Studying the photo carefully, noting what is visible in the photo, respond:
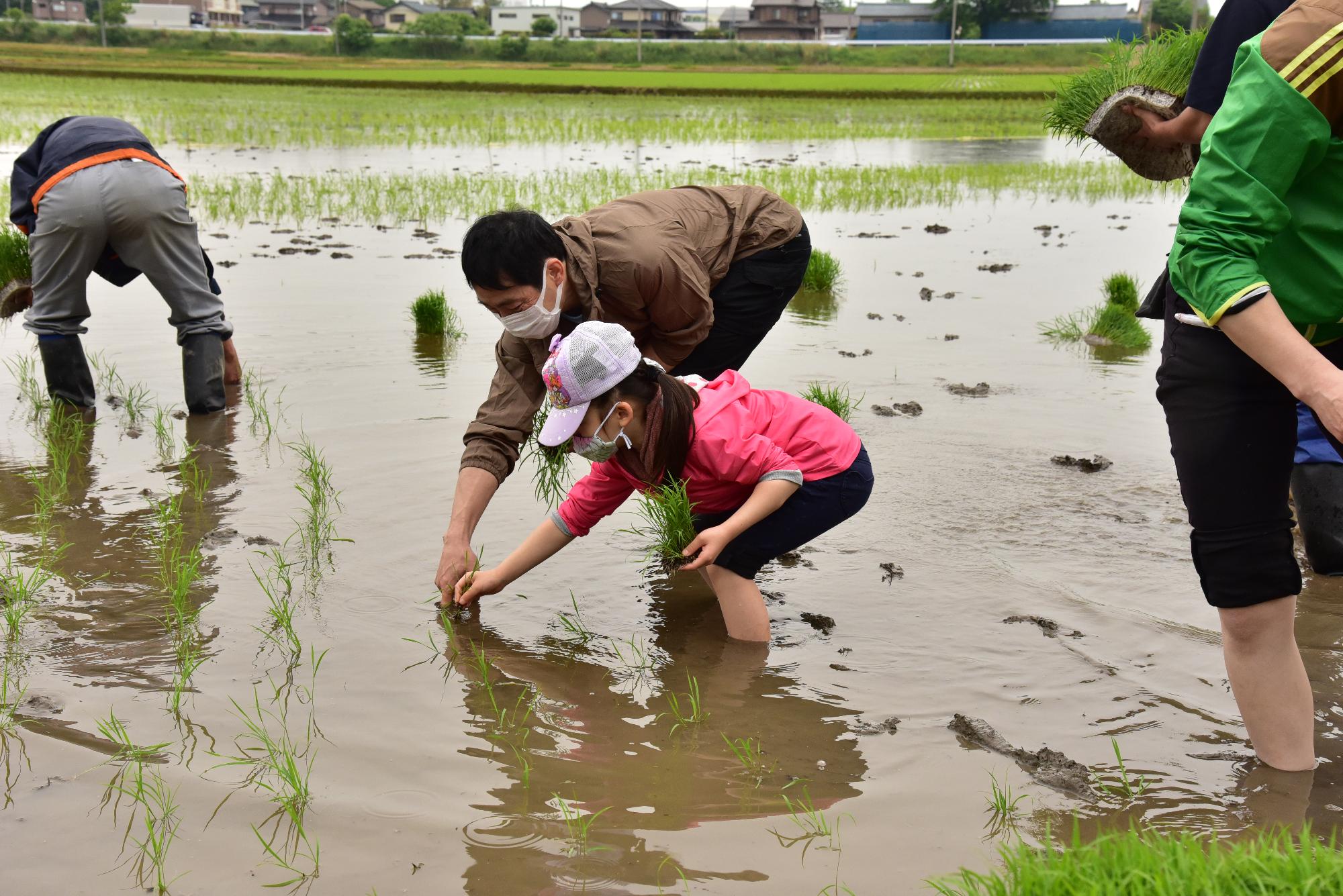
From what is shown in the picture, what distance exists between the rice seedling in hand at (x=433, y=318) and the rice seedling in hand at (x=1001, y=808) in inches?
189

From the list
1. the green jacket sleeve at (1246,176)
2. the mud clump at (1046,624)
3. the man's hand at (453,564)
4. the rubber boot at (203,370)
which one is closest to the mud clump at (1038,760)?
the mud clump at (1046,624)

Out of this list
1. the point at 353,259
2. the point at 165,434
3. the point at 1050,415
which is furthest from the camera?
the point at 353,259

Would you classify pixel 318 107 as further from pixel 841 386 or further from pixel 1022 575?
pixel 1022 575

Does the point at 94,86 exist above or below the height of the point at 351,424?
above

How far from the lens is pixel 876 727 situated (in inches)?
105

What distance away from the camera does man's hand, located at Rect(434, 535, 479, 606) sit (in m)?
3.10

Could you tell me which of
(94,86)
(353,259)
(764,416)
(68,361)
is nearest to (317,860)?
(764,416)

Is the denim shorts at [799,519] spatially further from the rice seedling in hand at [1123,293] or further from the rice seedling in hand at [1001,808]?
the rice seedling in hand at [1123,293]

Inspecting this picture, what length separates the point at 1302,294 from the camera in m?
2.00

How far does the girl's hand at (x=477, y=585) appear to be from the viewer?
312cm

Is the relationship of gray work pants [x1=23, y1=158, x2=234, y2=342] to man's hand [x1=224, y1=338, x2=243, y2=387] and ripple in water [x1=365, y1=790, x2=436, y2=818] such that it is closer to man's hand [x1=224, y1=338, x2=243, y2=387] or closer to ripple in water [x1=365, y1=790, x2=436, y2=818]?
man's hand [x1=224, y1=338, x2=243, y2=387]

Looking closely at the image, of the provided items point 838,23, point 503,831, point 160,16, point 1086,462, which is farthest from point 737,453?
point 160,16

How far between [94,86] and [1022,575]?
2991 cm

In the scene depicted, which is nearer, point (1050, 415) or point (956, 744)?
point (956, 744)
